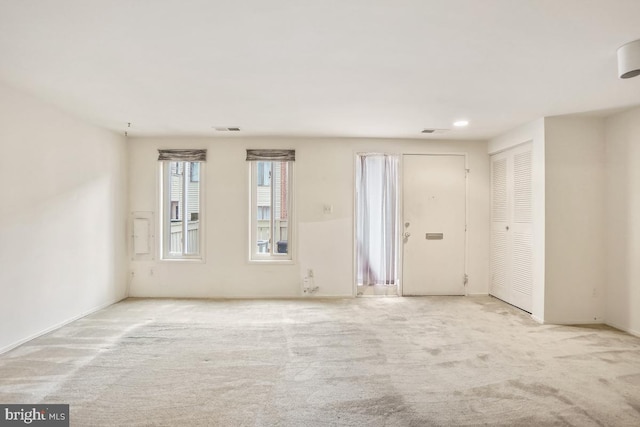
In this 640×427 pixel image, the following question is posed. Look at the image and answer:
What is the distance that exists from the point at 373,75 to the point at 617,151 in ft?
9.90

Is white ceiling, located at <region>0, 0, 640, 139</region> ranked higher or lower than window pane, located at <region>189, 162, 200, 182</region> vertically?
higher


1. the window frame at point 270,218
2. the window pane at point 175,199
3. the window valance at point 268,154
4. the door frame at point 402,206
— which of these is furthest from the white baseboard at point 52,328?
the door frame at point 402,206

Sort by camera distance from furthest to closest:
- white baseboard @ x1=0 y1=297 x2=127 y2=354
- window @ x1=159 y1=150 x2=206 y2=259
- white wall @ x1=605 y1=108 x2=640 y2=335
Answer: window @ x1=159 y1=150 x2=206 y2=259 → white wall @ x1=605 y1=108 x2=640 y2=335 → white baseboard @ x1=0 y1=297 x2=127 y2=354

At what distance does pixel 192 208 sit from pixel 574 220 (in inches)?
193

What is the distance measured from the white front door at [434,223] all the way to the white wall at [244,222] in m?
0.87

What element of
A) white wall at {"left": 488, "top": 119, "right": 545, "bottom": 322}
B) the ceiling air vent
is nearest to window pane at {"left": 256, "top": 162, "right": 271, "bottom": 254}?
the ceiling air vent

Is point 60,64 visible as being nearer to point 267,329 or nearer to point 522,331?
point 267,329

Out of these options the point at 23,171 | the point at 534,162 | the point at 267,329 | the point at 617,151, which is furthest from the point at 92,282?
the point at 617,151

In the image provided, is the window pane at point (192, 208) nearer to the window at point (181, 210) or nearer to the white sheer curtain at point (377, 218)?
the window at point (181, 210)

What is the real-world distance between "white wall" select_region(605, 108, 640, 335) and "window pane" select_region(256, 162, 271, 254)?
417 cm

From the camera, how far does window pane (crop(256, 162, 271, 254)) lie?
5051mm

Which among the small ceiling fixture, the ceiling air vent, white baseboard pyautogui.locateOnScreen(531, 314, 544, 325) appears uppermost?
the ceiling air vent

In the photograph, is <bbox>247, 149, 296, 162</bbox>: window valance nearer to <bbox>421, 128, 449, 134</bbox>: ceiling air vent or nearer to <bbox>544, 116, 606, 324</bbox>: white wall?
<bbox>421, 128, 449, 134</bbox>: ceiling air vent

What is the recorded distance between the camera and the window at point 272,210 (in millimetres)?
5008
